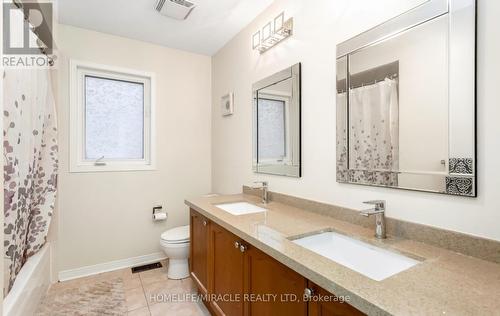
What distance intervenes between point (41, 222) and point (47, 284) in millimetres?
616

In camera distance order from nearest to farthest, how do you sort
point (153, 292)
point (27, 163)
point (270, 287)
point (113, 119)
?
1. point (270, 287)
2. point (27, 163)
3. point (153, 292)
4. point (113, 119)

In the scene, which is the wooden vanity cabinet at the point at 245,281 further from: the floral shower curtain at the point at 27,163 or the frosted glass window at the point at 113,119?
the frosted glass window at the point at 113,119

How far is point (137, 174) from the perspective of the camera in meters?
2.62

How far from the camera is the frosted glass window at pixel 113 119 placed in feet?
8.05

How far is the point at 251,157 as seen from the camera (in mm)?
2289

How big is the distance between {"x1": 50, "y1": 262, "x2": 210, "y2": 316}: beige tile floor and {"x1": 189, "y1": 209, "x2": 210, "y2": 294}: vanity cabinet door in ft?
0.68

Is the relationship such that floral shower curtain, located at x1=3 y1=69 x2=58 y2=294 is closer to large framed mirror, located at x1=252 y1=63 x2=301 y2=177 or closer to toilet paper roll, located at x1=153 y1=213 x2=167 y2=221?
toilet paper roll, located at x1=153 y1=213 x2=167 y2=221

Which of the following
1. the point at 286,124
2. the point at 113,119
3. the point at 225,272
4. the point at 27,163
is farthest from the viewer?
the point at 113,119

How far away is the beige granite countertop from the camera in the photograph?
0.62m

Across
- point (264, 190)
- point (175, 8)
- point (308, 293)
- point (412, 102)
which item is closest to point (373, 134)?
point (412, 102)

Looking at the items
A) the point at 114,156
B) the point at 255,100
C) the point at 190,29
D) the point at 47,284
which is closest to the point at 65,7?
the point at 190,29

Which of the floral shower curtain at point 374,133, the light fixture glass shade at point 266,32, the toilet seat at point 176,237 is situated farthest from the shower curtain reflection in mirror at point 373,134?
the toilet seat at point 176,237

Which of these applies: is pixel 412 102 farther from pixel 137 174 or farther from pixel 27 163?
pixel 137 174

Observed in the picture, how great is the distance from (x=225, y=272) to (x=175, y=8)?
206 cm
